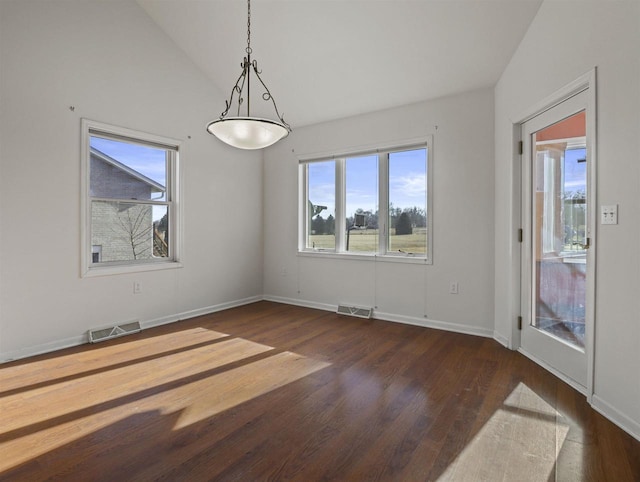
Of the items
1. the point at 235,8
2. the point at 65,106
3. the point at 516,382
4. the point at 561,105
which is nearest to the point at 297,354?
the point at 516,382

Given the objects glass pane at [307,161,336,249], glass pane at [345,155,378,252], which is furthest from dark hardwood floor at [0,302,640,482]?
glass pane at [307,161,336,249]

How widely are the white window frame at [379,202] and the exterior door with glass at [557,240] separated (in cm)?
104

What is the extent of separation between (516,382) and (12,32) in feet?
16.2

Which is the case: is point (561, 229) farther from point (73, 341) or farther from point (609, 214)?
point (73, 341)

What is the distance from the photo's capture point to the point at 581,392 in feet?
7.72

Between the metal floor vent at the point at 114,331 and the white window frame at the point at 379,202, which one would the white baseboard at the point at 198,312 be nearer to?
the metal floor vent at the point at 114,331

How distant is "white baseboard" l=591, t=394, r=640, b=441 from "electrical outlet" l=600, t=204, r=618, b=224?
3.55ft

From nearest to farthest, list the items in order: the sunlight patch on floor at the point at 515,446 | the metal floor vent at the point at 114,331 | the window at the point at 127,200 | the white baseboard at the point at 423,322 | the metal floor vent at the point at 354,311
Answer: the sunlight patch on floor at the point at 515,446 → the metal floor vent at the point at 114,331 → the window at the point at 127,200 → the white baseboard at the point at 423,322 → the metal floor vent at the point at 354,311

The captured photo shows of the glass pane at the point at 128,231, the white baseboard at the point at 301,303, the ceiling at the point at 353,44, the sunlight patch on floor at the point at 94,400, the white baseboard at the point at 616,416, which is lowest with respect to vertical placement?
the sunlight patch on floor at the point at 94,400

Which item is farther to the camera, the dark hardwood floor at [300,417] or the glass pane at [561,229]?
the glass pane at [561,229]

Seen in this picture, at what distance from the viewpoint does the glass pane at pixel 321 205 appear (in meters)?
4.89

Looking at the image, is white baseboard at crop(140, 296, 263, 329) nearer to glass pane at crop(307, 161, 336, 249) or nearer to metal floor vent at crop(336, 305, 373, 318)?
glass pane at crop(307, 161, 336, 249)

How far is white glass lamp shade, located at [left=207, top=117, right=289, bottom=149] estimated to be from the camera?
2.43m

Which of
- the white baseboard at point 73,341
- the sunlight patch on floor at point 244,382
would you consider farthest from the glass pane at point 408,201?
the white baseboard at point 73,341
